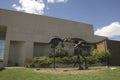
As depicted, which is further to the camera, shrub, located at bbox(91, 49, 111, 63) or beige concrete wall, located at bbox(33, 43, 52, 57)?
beige concrete wall, located at bbox(33, 43, 52, 57)

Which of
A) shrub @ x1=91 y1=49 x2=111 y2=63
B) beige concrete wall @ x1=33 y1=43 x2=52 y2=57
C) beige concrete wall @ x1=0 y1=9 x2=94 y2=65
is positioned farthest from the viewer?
beige concrete wall @ x1=33 y1=43 x2=52 y2=57

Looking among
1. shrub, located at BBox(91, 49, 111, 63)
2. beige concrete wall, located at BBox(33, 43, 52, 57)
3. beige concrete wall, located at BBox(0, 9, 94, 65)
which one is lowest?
shrub, located at BBox(91, 49, 111, 63)

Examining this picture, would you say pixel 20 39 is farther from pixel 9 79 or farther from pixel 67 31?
pixel 9 79

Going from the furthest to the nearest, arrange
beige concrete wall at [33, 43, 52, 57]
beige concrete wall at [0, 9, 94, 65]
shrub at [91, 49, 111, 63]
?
beige concrete wall at [33, 43, 52, 57] < beige concrete wall at [0, 9, 94, 65] < shrub at [91, 49, 111, 63]

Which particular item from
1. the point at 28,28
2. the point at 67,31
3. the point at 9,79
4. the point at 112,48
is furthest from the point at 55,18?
the point at 9,79

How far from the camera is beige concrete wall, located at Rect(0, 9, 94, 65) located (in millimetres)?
26125

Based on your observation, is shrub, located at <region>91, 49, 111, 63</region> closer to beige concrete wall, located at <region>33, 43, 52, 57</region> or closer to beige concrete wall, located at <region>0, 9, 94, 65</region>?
beige concrete wall, located at <region>0, 9, 94, 65</region>

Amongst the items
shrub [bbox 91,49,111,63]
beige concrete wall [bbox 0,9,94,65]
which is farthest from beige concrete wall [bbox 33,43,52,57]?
shrub [bbox 91,49,111,63]

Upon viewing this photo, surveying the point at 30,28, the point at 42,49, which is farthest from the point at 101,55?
the point at 30,28

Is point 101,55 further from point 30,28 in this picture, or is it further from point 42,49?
point 30,28

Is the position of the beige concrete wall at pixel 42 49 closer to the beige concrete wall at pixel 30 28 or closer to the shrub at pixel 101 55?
the beige concrete wall at pixel 30 28

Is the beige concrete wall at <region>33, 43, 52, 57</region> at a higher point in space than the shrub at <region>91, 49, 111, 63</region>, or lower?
higher

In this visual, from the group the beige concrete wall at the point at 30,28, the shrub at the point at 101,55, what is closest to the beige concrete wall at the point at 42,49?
the beige concrete wall at the point at 30,28

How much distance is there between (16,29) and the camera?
2641cm
